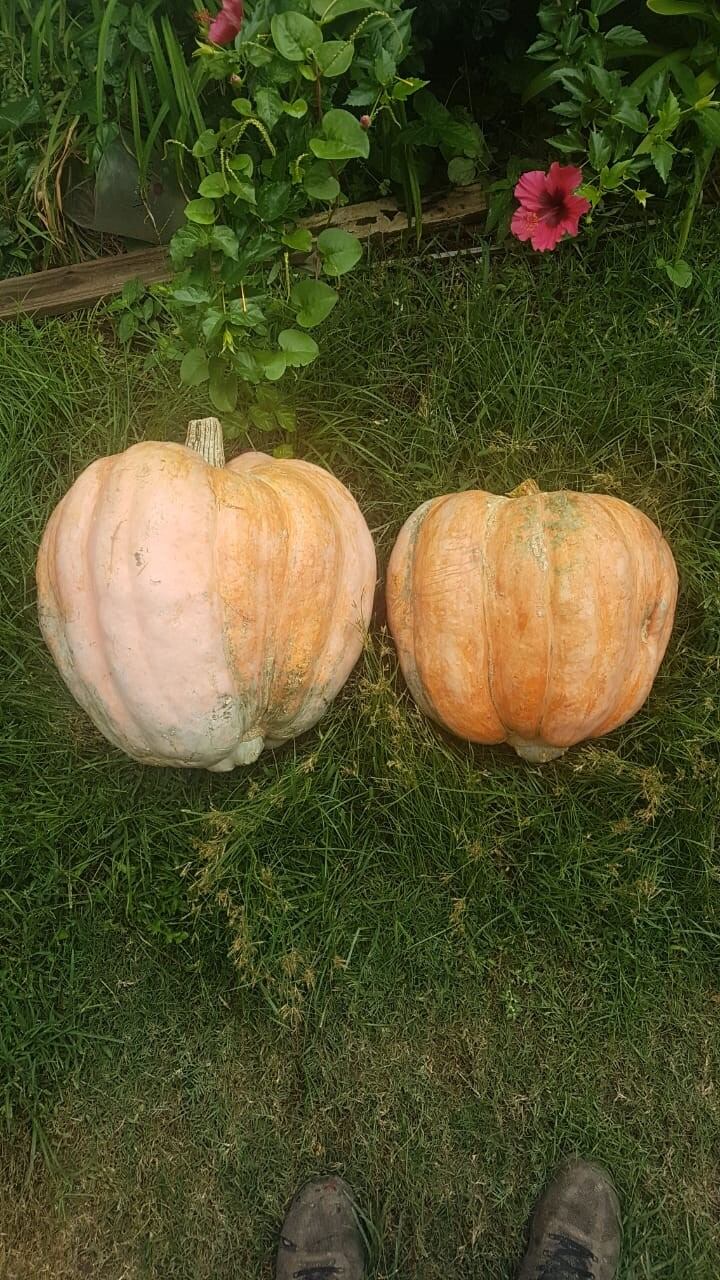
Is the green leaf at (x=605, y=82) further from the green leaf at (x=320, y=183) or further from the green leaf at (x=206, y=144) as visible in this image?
the green leaf at (x=206, y=144)

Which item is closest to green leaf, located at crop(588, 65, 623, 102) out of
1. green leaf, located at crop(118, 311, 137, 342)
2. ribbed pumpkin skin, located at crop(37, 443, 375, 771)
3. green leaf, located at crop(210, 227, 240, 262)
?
green leaf, located at crop(210, 227, 240, 262)

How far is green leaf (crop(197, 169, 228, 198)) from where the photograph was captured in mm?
1935

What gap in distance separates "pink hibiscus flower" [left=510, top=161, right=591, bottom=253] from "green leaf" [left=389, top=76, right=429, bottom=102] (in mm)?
375

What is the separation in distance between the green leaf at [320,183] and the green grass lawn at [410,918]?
19.5 inches

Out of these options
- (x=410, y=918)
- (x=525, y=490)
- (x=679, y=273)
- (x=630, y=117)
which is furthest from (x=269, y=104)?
(x=410, y=918)

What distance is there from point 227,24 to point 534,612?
1.35 metres

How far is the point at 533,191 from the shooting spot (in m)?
2.17

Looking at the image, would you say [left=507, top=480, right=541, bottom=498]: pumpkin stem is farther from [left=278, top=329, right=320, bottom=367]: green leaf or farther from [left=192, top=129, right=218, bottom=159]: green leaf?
[left=192, top=129, right=218, bottom=159]: green leaf

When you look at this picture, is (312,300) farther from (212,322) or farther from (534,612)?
(534,612)

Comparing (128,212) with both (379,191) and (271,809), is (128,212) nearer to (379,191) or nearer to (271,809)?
(379,191)

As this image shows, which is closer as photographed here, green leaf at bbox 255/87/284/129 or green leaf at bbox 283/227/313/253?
green leaf at bbox 255/87/284/129

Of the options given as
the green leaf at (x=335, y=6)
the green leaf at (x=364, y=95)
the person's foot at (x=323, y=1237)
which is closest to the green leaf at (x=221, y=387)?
the green leaf at (x=364, y=95)

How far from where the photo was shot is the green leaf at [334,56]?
1.80 m

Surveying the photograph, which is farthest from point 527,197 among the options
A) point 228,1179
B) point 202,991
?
point 228,1179
